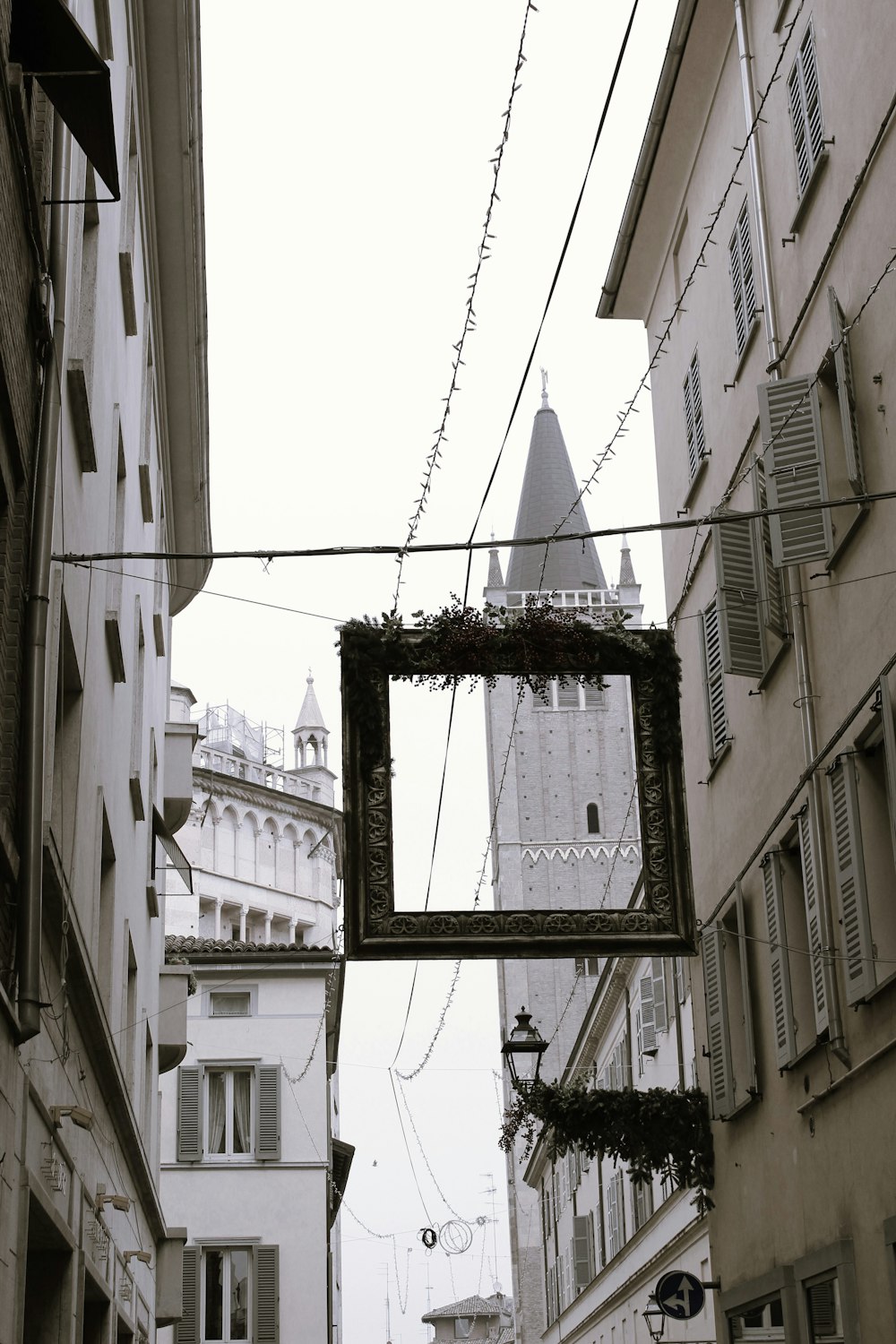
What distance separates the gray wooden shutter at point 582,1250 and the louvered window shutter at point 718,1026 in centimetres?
2286

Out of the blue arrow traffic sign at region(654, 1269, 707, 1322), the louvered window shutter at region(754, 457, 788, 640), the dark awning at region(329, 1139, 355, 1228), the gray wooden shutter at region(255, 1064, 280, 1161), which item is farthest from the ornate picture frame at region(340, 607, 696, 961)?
the dark awning at region(329, 1139, 355, 1228)

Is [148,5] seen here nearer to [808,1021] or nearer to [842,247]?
[842,247]

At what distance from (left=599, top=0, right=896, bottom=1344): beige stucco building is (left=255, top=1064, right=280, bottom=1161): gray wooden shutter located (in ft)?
Result: 58.3

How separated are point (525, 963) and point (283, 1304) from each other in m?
50.6

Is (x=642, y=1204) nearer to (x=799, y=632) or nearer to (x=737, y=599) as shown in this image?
(x=737, y=599)

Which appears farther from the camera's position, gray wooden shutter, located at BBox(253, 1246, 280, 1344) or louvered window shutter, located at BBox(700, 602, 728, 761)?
gray wooden shutter, located at BBox(253, 1246, 280, 1344)

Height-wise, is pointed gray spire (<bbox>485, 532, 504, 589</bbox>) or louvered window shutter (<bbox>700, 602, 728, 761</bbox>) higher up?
pointed gray spire (<bbox>485, 532, 504, 589</bbox>)

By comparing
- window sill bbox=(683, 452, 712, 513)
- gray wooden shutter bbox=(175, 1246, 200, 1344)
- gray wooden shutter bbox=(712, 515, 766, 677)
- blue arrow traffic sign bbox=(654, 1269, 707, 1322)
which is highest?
window sill bbox=(683, 452, 712, 513)

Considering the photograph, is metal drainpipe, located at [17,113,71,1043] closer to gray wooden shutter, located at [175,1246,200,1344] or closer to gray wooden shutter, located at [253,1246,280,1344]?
gray wooden shutter, located at [175,1246,200,1344]

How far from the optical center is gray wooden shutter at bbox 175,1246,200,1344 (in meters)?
29.6

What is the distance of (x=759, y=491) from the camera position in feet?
41.9

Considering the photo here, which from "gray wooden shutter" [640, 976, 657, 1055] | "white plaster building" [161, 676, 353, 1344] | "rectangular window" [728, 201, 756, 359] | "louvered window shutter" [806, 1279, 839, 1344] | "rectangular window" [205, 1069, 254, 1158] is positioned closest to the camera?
"louvered window shutter" [806, 1279, 839, 1344]

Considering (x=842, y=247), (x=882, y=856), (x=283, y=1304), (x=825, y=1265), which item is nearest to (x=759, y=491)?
(x=842, y=247)

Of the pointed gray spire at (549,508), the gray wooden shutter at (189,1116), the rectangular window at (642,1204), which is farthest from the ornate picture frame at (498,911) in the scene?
the pointed gray spire at (549,508)
